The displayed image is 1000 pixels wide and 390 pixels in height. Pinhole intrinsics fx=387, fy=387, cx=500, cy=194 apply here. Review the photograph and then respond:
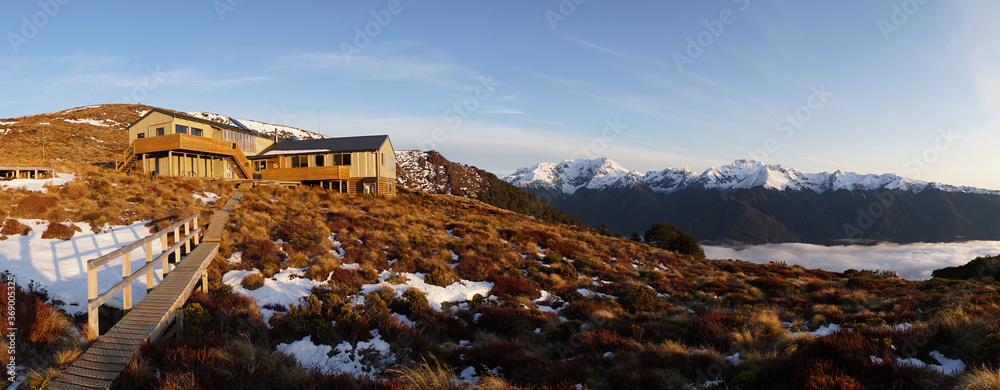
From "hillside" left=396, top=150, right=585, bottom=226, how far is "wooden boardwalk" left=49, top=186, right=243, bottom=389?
297 feet

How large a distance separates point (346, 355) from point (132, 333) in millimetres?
3334

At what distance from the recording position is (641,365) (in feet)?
21.2

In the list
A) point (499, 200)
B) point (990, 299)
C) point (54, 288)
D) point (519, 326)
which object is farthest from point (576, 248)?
point (499, 200)

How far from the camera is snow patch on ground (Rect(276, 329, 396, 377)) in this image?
6.98m

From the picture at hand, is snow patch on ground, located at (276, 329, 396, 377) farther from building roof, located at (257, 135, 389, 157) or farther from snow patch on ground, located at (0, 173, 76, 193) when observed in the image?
building roof, located at (257, 135, 389, 157)

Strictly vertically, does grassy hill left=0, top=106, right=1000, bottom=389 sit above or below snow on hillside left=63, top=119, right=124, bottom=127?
below

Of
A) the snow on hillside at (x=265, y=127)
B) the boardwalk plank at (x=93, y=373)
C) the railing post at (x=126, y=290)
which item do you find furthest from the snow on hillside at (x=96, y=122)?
the boardwalk plank at (x=93, y=373)

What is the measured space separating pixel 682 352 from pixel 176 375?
7.81 meters

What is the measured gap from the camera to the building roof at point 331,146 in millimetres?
38156

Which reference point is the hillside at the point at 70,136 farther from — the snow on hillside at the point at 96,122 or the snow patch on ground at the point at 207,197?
the snow patch on ground at the point at 207,197

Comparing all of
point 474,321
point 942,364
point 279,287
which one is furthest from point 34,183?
point 942,364

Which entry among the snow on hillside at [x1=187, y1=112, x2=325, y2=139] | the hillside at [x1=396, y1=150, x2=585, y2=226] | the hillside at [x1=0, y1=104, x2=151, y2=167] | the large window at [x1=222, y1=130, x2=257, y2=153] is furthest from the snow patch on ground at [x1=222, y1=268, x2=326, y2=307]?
the snow on hillside at [x1=187, y1=112, x2=325, y2=139]

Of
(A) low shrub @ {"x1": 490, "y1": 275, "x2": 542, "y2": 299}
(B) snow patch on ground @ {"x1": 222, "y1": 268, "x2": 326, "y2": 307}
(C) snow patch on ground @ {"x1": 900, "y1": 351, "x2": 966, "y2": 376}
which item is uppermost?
(C) snow patch on ground @ {"x1": 900, "y1": 351, "x2": 966, "y2": 376}

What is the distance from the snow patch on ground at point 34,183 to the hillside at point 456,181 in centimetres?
8099
